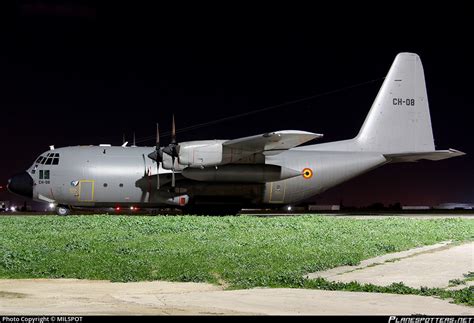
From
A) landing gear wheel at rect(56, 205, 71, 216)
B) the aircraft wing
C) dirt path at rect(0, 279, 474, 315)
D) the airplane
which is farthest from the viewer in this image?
A: landing gear wheel at rect(56, 205, 71, 216)

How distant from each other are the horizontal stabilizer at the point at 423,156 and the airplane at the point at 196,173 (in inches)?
2.3

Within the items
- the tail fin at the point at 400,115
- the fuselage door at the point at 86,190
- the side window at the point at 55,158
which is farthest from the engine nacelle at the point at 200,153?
the tail fin at the point at 400,115

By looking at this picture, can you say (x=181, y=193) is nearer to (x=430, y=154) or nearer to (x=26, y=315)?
(x=430, y=154)

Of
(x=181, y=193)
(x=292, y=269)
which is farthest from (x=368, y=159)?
(x=292, y=269)

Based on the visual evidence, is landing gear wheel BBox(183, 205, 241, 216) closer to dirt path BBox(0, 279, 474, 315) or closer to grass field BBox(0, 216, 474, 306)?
grass field BBox(0, 216, 474, 306)

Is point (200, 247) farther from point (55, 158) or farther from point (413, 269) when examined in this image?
point (55, 158)

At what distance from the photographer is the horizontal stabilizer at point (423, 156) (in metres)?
34.6

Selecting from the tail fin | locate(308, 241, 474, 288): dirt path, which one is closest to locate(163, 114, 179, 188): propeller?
the tail fin

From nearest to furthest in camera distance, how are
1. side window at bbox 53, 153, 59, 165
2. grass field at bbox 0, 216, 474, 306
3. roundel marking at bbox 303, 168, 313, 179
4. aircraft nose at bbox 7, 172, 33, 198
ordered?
grass field at bbox 0, 216, 474, 306, aircraft nose at bbox 7, 172, 33, 198, side window at bbox 53, 153, 59, 165, roundel marking at bbox 303, 168, 313, 179

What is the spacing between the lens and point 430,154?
117ft

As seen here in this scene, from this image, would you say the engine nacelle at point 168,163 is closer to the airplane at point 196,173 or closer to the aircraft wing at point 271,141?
the airplane at point 196,173

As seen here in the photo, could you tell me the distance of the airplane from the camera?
102 ft

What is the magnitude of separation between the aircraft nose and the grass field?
6.34 meters

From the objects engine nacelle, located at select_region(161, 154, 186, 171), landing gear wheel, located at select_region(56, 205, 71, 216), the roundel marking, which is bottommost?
landing gear wheel, located at select_region(56, 205, 71, 216)
